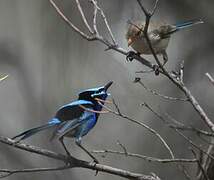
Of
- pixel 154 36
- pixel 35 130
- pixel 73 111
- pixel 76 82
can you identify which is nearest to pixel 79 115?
pixel 73 111

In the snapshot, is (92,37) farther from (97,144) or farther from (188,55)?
(188,55)

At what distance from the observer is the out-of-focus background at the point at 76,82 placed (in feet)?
9.38

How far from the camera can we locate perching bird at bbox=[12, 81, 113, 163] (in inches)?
59.9

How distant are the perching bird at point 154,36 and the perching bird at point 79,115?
0.42 metres

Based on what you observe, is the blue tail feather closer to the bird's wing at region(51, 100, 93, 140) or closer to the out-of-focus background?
the bird's wing at region(51, 100, 93, 140)

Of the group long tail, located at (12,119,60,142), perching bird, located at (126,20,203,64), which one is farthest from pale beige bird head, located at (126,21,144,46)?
long tail, located at (12,119,60,142)

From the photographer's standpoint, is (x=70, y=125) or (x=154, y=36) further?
(x=154, y=36)

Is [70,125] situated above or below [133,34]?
below

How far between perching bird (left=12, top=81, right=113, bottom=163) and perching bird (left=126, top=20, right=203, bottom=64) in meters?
0.42

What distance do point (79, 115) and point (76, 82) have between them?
127 cm

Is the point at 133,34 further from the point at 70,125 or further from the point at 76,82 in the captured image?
the point at 76,82

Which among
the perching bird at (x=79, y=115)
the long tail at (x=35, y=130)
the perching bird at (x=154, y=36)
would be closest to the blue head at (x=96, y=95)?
the perching bird at (x=79, y=115)

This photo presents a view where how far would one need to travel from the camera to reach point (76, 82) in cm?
282

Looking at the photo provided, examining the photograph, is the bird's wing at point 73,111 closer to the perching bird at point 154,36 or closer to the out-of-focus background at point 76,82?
the perching bird at point 154,36
